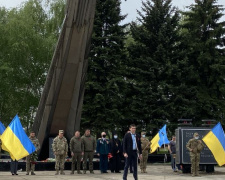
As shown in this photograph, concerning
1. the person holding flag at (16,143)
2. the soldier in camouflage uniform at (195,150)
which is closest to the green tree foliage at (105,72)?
the soldier in camouflage uniform at (195,150)

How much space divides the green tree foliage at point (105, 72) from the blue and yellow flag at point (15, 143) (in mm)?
15997

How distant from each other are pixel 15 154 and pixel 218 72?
2169cm

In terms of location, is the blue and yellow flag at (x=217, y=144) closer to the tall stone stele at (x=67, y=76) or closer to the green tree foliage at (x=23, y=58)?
the tall stone stele at (x=67, y=76)

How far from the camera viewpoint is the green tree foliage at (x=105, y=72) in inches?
1302

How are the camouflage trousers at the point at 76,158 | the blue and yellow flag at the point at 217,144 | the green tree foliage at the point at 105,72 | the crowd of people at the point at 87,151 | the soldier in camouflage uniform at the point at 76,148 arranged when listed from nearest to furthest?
the blue and yellow flag at the point at 217,144, the crowd of people at the point at 87,151, the soldier in camouflage uniform at the point at 76,148, the camouflage trousers at the point at 76,158, the green tree foliage at the point at 105,72

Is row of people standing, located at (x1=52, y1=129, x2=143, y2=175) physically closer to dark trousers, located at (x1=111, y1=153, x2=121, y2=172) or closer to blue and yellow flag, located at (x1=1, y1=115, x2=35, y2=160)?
dark trousers, located at (x1=111, y1=153, x2=121, y2=172)

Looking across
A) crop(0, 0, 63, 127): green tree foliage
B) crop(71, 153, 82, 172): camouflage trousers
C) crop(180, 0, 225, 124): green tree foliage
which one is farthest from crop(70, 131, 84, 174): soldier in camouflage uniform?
crop(0, 0, 63, 127): green tree foliage

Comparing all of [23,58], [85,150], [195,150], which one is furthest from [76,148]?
[23,58]

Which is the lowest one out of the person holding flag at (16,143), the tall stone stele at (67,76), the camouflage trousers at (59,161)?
the camouflage trousers at (59,161)

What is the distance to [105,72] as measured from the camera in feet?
114

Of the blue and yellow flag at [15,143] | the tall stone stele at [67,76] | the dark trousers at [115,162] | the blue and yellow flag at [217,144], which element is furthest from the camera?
the tall stone stele at [67,76]

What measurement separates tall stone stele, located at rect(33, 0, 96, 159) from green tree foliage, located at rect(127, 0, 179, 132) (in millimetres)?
10375

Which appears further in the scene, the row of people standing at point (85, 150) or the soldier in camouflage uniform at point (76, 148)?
the soldier in camouflage uniform at point (76, 148)

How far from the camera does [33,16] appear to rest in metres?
40.1
